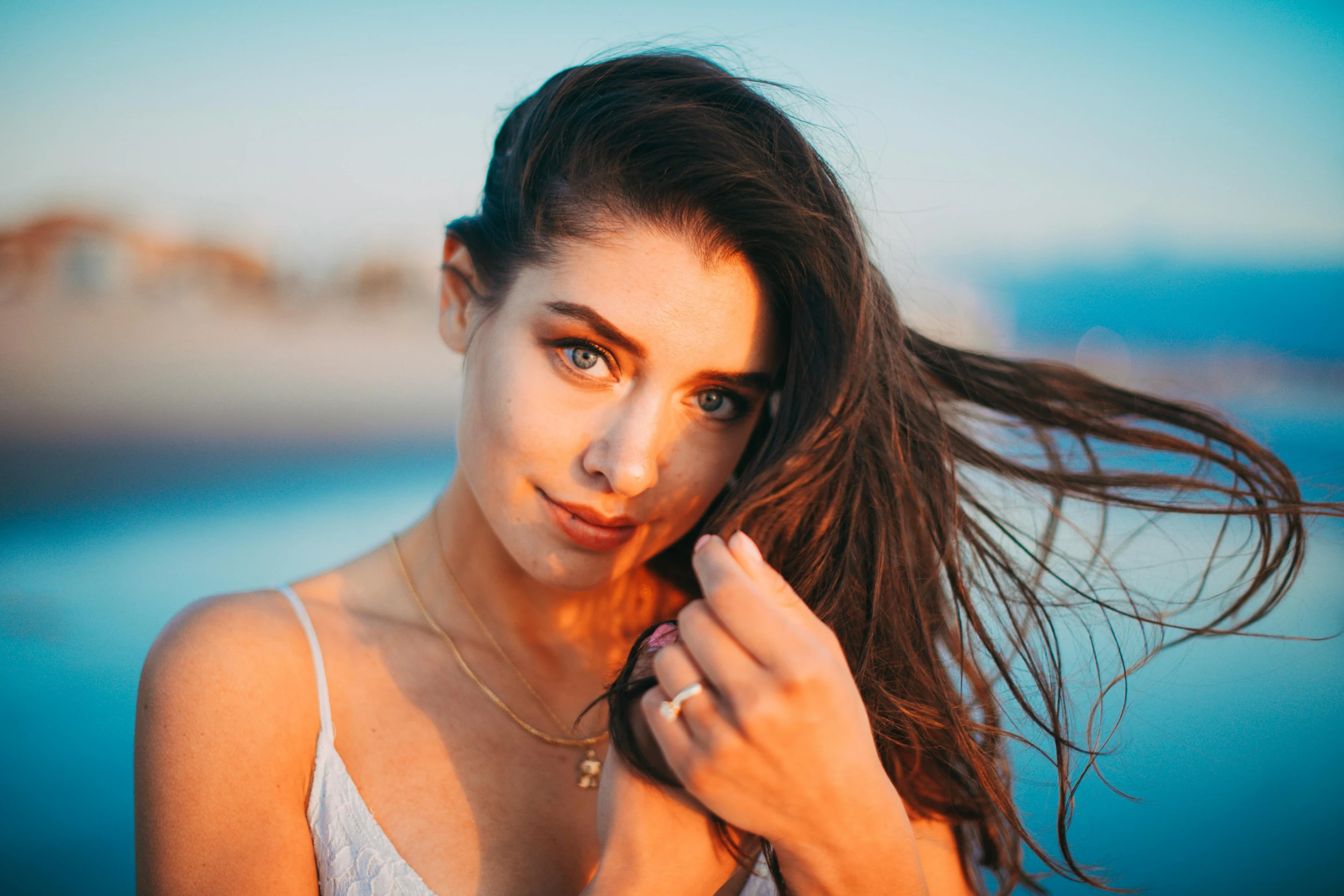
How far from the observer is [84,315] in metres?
3.71

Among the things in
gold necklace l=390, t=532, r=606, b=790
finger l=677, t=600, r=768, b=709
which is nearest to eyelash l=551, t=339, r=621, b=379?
finger l=677, t=600, r=768, b=709

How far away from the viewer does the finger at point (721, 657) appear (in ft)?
3.11

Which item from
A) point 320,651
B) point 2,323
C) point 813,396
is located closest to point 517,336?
point 813,396

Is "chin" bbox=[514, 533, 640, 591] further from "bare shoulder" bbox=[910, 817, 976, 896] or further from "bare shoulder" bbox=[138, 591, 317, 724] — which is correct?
"bare shoulder" bbox=[910, 817, 976, 896]

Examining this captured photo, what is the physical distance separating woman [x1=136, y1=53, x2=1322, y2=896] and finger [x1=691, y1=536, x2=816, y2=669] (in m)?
0.02

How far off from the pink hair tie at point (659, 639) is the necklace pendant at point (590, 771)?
0.57 meters

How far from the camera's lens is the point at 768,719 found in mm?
945

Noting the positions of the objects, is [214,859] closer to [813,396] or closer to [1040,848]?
[813,396]

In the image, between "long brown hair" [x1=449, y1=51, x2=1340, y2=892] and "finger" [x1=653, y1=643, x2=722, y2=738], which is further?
"long brown hair" [x1=449, y1=51, x2=1340, y2=892]

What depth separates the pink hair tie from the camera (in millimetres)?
1337

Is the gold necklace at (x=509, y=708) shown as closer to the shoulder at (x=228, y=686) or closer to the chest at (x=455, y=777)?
the chest at (x=455, y=777)

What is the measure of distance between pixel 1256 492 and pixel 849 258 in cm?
110

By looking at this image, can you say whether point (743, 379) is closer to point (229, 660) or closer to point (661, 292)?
point (661, 292)

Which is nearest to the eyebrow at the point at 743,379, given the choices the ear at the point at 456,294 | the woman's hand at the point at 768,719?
the woman's hand at the point at 768,719
